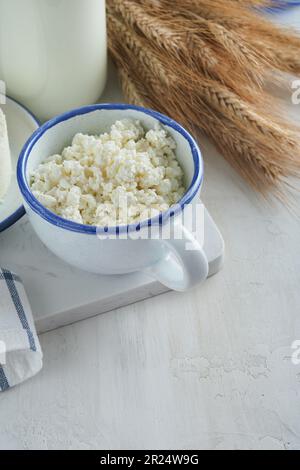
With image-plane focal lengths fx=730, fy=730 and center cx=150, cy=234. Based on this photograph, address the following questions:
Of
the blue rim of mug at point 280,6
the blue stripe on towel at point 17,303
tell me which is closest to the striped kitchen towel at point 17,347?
the blue stripe on towel at point 17,303

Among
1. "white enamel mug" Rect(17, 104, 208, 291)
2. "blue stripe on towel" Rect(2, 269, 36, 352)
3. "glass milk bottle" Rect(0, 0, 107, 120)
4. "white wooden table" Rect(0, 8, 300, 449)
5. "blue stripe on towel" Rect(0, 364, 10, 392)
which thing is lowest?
"white wooden table" Rect(0, 8, 300, 449)

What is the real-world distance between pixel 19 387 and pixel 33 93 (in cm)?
40

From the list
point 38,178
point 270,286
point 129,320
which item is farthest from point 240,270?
point 38,178

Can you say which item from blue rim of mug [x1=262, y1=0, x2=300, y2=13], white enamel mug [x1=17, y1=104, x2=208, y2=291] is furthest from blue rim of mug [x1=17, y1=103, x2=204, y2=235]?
blue rim of mug [x1=262, y1=0, x2=300, y2=13]

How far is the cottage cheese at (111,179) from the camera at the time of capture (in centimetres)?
77

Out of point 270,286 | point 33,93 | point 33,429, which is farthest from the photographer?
point 33,93

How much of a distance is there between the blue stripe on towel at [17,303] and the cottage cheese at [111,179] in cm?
9

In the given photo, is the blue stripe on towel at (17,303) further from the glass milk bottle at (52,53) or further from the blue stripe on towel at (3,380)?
the glass milk bottle at (52,53)

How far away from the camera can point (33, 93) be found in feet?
3.16

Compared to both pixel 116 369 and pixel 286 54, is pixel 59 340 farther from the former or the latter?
pixel 286 54

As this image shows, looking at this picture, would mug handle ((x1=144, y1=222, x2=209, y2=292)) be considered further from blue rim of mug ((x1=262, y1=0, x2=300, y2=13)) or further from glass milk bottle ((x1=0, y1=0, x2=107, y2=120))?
blue rim of mug ((x1=262, y1=0, x2=300, y2=13))

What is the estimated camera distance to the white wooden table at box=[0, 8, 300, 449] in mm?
732

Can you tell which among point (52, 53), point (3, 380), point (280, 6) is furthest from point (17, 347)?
point (280, 6)

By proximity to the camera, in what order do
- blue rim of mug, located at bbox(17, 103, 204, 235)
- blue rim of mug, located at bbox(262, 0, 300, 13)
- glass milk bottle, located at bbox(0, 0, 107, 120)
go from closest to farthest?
1. blue rim of mug, located at bbox(17, 103, 204, 235)
2. glass milk bottle, located at bbox(0, 0, 107, 120)
3. blue rim of mug, located at bbox(262, 0, 300, 13)
